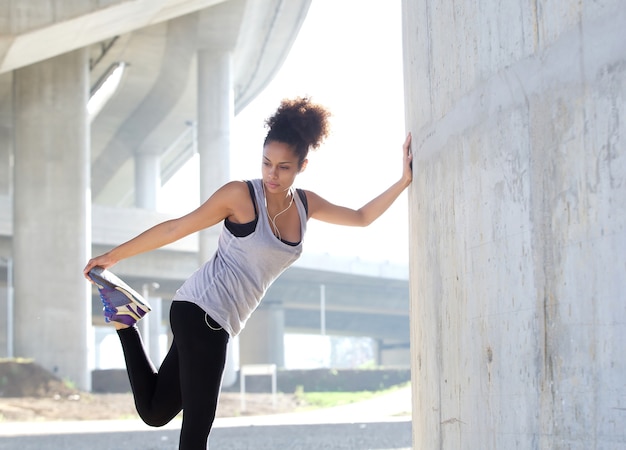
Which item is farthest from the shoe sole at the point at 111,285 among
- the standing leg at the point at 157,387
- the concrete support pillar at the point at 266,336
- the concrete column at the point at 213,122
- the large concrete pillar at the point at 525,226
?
the concrete support pillar at the point at 266,336

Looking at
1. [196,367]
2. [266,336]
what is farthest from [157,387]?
[266,336]

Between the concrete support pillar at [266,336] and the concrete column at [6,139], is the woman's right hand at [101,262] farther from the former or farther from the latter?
the concrete support pillar at [266,336]

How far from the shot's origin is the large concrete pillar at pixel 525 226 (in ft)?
8.82

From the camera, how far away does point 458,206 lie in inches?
143

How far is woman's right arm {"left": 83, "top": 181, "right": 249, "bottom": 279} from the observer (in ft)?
14.2

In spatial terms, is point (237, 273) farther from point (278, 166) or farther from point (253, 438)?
point (253, 438)

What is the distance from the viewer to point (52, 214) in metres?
32.9

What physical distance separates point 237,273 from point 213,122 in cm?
3450

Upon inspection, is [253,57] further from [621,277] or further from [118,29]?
[621,277]

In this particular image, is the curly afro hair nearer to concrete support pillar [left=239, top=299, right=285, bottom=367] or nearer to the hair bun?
the hair bun

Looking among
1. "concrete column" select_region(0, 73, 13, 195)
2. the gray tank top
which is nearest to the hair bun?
the gray tank top

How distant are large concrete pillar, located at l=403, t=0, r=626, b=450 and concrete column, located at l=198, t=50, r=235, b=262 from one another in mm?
34108

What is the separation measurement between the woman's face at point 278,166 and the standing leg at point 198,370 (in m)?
0.60

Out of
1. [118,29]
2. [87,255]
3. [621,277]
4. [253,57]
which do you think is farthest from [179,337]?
[253,57]
